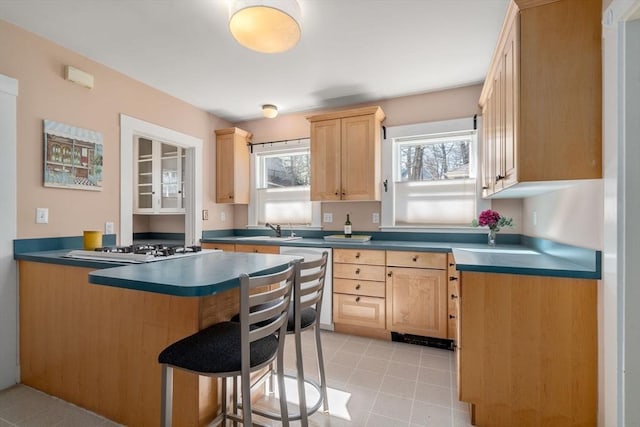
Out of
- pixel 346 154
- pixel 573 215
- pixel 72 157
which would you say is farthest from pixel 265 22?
pixel 573 215

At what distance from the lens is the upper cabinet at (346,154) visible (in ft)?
10.0

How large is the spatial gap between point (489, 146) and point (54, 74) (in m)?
3.44

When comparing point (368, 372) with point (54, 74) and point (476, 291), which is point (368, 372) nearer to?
point (476, 291)

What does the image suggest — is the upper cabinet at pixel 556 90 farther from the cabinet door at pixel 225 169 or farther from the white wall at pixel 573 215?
the cabinet door at pixel 225 169

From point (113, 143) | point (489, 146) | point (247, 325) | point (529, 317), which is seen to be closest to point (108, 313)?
point (247, 325)

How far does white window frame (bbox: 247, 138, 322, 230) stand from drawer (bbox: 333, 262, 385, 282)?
83 cm

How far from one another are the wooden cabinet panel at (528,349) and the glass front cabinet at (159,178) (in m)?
3.40

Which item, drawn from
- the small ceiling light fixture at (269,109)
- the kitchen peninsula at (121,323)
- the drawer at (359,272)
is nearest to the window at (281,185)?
the small ceiling light fixture at (269,109)

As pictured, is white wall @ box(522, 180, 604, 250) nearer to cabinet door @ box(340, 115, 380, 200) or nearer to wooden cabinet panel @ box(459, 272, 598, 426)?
wooden cabinet panel @ box(459, 272, 598, 426)

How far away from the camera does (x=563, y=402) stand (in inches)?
56.4

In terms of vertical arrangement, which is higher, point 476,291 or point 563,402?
point 476,291

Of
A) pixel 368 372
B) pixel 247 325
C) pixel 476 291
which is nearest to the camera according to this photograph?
pixel 247 325

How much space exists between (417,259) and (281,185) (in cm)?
204

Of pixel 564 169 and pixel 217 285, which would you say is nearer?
pixel 217 285
